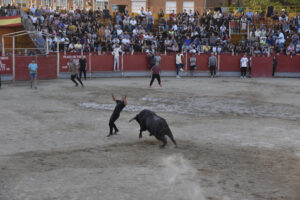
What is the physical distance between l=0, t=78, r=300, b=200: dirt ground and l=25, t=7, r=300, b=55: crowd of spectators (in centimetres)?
1427

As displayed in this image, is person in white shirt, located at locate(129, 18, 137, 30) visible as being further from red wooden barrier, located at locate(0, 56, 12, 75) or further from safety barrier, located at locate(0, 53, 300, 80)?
red wooden barrier, located at locate(0, 56, 12, 75)

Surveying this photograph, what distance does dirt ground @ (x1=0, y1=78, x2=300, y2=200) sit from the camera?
6789 millimetres

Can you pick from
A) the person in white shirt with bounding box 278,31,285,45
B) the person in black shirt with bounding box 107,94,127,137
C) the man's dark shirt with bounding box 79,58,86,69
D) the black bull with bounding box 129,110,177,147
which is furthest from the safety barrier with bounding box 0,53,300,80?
the black bull with bounding box 129,110,177,147

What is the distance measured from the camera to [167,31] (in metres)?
33.5

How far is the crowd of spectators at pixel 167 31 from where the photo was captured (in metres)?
30.7

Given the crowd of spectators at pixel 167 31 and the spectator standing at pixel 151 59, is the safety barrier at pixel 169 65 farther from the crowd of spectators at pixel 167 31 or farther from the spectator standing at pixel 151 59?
the crowd of spectators at pixel 167 31

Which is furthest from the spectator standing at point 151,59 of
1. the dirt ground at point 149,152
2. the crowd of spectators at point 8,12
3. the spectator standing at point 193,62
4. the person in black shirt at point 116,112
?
the person in black shirt at point 116,112

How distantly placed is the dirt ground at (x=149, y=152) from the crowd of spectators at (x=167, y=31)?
14274 millimetres

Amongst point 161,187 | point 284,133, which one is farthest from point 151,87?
point 161,187

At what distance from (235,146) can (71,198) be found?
4.68 metres

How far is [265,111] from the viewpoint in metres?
14.9

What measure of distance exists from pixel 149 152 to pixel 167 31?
992 inches

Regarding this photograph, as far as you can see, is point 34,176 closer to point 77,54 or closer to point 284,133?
point 284,133

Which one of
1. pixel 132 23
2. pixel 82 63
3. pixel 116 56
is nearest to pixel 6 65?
pixel 82 63
